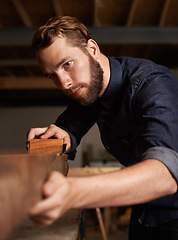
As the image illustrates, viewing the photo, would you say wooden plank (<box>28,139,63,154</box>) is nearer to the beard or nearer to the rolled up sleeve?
the beard

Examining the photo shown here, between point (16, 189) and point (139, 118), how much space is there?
803 mm

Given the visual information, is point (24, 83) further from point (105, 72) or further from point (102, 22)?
point (105, 72)

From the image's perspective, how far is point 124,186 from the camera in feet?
1.85

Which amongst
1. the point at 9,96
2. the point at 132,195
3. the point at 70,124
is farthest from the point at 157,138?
the point at 9,96

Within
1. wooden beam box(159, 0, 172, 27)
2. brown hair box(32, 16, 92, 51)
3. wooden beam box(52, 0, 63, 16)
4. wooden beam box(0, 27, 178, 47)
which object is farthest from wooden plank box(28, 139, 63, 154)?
wooden beam box(159, 0, 172, 27)

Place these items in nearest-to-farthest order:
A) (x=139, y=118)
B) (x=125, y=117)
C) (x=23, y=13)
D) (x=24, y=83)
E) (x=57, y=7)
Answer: (x=139, y=118) → (x=125, y=117) → (x=57, y=7) → (x=23, y=13) → (x=24, y=83)

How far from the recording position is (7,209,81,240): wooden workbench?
69cm

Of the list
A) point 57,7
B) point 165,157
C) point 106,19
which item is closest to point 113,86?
point 165,157

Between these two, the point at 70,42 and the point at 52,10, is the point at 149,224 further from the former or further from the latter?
the point at 52,10

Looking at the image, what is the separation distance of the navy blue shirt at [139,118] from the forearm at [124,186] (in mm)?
49

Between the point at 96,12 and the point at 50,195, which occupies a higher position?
the point at 50,195

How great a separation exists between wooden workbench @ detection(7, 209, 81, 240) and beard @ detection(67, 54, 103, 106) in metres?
0.62

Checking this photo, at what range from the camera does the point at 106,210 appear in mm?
4207

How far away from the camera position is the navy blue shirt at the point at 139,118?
839 mm
